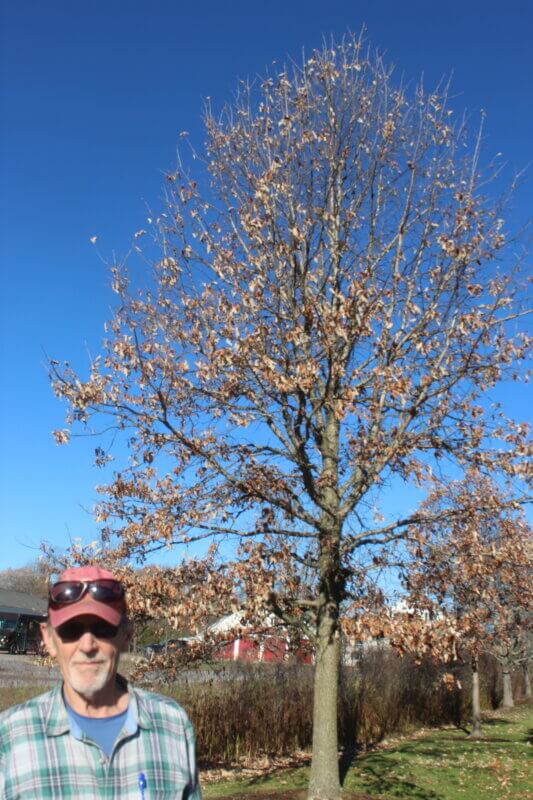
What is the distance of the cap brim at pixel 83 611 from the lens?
238 cm

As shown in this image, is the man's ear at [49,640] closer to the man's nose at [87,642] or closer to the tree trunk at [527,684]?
the man's nose at [87,642]

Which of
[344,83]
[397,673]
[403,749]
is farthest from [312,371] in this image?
[397,673]

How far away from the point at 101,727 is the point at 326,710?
8120mm

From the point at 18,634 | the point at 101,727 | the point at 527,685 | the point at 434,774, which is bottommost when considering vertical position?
the point at 434,774

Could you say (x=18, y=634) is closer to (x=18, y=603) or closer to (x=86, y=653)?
(x=18, y=603)

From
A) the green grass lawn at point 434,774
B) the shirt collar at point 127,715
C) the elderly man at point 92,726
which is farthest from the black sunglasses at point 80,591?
the green grass lawn at point 434,774

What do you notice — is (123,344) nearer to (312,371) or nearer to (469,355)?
(312,371)

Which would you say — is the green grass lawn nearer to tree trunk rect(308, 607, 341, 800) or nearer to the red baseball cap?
tree trunk rect(308, 607, 341, 800)

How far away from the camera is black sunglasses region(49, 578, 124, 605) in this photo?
2.39 meters

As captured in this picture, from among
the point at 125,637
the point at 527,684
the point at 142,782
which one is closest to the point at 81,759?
the point at 142,782

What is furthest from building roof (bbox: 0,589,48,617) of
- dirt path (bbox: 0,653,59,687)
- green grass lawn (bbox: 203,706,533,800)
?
green grass lawn (bbox: 203,706,533,800)

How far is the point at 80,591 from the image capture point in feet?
7.86

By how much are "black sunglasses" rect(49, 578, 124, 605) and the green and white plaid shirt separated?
31 cm

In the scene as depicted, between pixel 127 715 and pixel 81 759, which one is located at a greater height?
pixel 127 715
